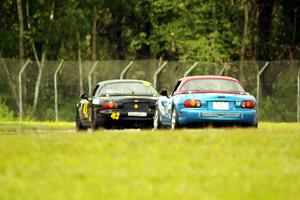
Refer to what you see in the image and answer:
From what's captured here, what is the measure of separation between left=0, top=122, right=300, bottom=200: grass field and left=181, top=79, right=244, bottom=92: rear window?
19.5 ft

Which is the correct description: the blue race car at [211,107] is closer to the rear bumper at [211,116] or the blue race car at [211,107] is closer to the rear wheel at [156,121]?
the rear bumper at [211,116]

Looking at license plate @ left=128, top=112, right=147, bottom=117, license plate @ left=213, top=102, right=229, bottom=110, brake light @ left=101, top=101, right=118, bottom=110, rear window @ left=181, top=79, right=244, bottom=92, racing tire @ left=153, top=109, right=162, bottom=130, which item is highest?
rear window @ left=181, top=79, right=244, bottom=92

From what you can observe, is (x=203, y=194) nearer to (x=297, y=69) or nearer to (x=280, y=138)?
(x=280, y=138)

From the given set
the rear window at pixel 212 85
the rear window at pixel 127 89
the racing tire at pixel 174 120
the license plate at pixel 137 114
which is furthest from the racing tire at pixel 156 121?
the rear window at pixel 212 85

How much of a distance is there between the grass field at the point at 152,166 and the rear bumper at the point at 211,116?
507 cm

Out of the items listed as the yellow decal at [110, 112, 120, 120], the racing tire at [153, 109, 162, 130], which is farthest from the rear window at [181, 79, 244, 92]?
the yellow decal at [110, 112, 120, 120]

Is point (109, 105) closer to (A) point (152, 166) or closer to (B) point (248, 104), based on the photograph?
(B) point (248, 104)

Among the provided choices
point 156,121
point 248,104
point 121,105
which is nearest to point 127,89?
point 121,105

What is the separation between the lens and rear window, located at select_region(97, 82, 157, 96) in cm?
2631

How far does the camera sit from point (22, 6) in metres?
49.3

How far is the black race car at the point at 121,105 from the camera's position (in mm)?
25656

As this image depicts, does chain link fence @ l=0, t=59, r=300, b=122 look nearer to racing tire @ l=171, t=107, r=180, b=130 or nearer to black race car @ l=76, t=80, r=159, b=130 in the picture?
black race car @ l=76, t=80, r=159, b=130

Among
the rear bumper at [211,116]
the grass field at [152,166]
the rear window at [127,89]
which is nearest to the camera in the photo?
the grass field at [152,166]

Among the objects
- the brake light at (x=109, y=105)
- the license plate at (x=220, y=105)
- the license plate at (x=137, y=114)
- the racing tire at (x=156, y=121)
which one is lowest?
the racing tire at (x=156, y=121)
